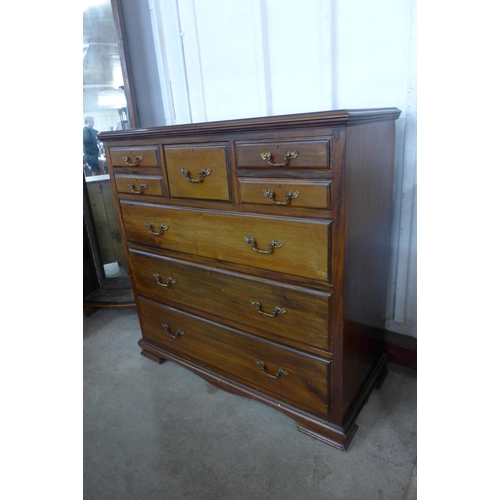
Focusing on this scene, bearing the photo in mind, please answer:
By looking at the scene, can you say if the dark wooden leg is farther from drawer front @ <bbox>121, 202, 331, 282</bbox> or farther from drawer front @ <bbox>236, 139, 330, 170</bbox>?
drawer front @ <bbox>236, 139, 330, 170</bbox>

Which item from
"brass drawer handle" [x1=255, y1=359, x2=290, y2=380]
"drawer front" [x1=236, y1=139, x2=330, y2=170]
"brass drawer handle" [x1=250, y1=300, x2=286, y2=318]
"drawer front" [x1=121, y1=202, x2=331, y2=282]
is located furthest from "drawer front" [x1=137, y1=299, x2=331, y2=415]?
"drawer front" [x1=236, y1=139, x2=330, y2=170]

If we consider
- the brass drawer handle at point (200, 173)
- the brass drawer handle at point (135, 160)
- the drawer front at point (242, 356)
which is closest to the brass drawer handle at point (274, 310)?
the drawer front at point (242, 356)

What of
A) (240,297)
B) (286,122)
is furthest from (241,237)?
(286,122)

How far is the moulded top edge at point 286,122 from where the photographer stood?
1107mm

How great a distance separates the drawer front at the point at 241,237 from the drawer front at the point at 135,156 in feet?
0.65

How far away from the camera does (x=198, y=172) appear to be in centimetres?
150

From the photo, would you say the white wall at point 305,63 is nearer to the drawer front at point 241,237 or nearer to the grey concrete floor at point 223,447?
the grey concrete floor at point 223,447

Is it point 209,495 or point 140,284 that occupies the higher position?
point 140,284
